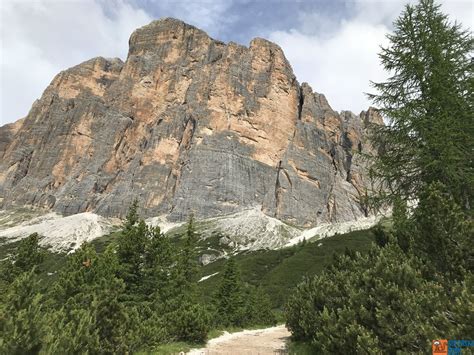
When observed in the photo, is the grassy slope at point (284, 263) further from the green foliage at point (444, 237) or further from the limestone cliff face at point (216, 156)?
the green foliage at point (444, 237)

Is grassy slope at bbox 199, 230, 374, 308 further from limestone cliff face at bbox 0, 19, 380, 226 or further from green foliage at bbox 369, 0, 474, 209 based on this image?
green foliage at bbox 369, 0, 474, 209

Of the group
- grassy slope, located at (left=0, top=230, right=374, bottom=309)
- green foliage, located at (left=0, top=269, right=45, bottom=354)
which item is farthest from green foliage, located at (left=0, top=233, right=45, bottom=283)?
grassy slope, located at (left=0, top=230, right=374, bottom=309)

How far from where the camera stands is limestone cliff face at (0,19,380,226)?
162 meters

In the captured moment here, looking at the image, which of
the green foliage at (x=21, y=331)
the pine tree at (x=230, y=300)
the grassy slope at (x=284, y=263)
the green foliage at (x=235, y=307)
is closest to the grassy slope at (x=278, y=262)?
the grassy slope at (x=284, y=263)

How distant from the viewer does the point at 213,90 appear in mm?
179500

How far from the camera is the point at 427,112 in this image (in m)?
14.8

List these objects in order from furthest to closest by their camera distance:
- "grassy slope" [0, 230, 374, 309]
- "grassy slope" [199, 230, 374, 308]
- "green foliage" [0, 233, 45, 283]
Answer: "grassy slope" [0, 230, 374, 309], "grassy slope" [199, 230, 374, 308], "green foliage" [0, 233, 45, 283]

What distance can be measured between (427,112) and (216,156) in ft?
490

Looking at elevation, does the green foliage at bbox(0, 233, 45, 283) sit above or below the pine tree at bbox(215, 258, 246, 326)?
above

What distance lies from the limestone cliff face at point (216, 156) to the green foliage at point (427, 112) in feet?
463

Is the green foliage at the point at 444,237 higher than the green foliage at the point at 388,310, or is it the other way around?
the green foliage at the point at 444,237

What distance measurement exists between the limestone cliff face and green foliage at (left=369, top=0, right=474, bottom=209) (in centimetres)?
14113

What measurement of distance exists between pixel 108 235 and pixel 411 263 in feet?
490

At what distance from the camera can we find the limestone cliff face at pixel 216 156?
16162cm
